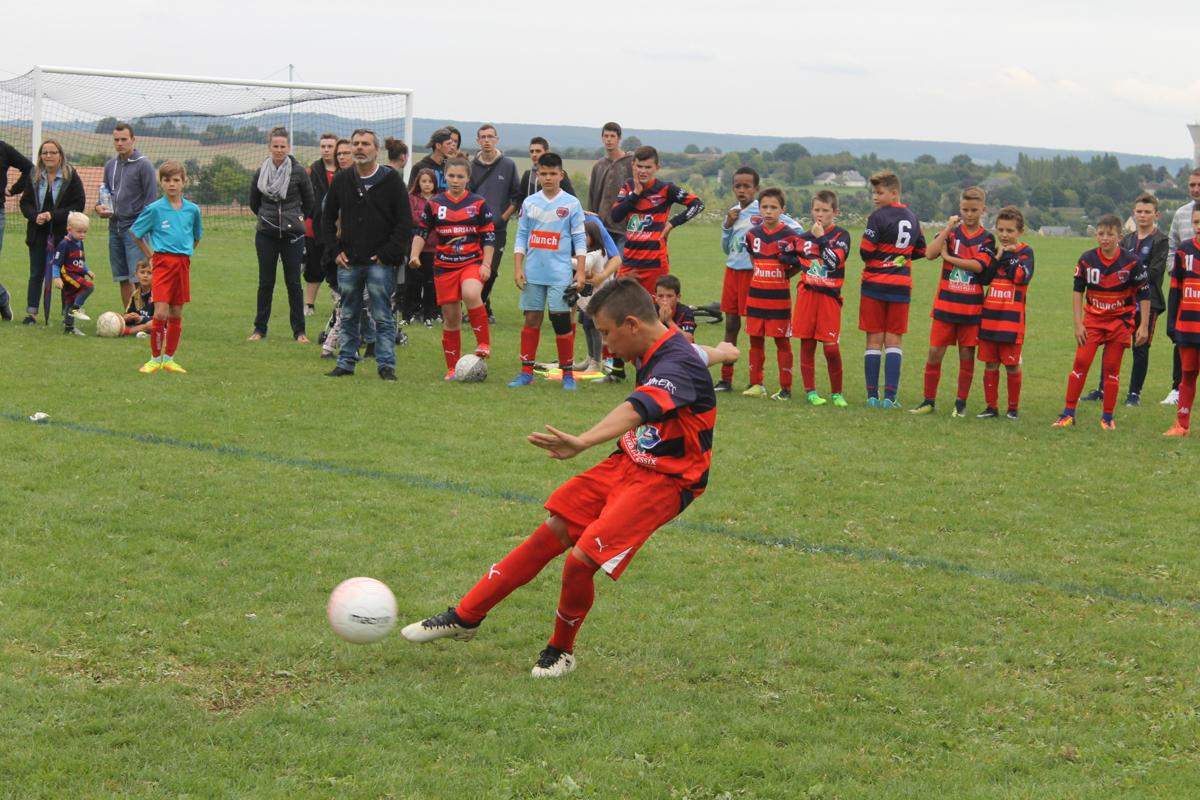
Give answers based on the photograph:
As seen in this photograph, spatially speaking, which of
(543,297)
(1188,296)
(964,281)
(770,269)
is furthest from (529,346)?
(1188,296)

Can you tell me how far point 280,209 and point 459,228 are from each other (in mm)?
2725

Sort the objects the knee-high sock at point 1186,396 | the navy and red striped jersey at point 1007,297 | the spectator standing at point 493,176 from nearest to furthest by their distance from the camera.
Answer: the knee-high sock at point 1186,396 < the navy and red striped jersey at point 1007,297 < the spectator standing at point 493,176

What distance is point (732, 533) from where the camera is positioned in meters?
7.99

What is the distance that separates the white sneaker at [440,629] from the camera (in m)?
5.84

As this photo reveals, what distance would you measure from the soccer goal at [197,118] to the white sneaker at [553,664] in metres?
17.5

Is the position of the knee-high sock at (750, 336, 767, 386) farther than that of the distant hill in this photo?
No

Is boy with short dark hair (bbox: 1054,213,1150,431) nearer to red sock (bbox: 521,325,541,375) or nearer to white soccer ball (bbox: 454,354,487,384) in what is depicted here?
red sock (bbox: 521,325,541,375)

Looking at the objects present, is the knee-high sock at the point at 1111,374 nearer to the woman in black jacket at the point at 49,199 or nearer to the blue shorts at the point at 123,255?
the blue shorts at the point at 123,255

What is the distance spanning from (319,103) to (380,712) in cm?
2105

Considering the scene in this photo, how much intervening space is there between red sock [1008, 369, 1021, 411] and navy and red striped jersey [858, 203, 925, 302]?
1212 millimetres

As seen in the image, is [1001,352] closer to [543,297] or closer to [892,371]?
[892,371]

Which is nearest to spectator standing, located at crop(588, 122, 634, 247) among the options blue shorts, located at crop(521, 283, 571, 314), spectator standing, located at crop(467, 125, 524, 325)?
spectator standing, located at crop(467, 125, 524, 325)

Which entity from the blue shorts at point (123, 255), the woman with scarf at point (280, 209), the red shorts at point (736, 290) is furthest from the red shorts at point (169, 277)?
the red shorts at point (736, 290)

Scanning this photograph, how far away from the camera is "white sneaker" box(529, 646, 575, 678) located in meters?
5.60
